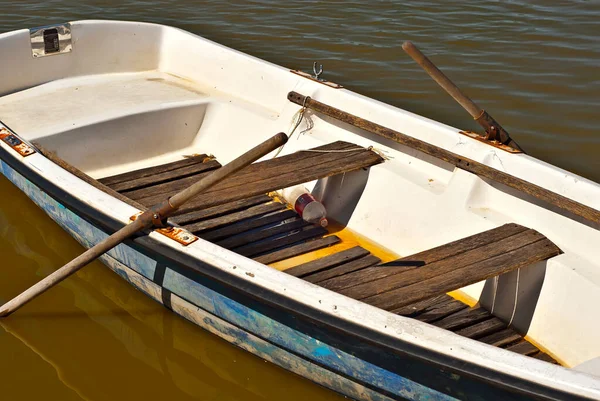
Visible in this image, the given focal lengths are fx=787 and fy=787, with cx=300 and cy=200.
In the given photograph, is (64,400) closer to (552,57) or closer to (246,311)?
(246,311)

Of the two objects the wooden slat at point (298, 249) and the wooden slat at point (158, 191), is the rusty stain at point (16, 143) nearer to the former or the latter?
the wooden slat at point (158, 191)

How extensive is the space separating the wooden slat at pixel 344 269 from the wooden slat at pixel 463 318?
61 centimetres

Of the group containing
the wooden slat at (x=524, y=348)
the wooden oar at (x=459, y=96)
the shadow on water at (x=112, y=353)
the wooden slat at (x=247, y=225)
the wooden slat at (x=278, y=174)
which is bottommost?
the shadow on water at (x=112, y=353)

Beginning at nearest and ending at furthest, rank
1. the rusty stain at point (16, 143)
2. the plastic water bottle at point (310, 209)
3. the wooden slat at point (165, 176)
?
the rusty stain at point (16, 143) < the plastic water bottle at point (310, 209) < the wooden slat at point (165, 176)

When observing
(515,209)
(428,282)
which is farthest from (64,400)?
(515,209)

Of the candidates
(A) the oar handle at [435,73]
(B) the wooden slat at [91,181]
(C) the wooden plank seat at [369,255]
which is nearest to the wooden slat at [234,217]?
(C) the wooden plank seat at [369,255]

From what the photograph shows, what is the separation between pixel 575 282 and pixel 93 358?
2567 millimetres

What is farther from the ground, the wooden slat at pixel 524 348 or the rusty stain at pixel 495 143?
the rusty stain at pixel 495 143

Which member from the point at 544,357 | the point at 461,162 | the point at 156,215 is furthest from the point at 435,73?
the point at 156,215

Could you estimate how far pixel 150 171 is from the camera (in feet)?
17.8

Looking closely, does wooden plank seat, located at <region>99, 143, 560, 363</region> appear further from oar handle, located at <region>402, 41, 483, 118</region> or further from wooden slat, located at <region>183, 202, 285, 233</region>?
oar handle, located at <region>402, 41, 483, 118</region>

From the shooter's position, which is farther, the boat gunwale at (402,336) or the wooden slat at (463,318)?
the wooden slat at (463,318)

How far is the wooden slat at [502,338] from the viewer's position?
391 centimetres

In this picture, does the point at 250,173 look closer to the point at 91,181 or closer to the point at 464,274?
the point at 91,181
